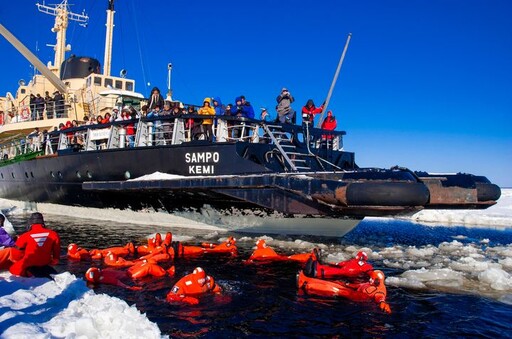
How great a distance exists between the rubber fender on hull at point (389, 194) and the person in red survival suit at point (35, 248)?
4.82 m

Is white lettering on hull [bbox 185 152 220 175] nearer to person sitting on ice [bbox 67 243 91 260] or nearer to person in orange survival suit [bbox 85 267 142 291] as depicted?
person sitting on ice [bbox 67 243 91 260]

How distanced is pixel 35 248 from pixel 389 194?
5.50m

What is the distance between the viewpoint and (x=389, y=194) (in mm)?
7559

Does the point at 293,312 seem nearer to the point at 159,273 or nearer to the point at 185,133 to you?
the point at 159,273

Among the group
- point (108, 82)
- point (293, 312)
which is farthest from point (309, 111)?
point (108, 82)

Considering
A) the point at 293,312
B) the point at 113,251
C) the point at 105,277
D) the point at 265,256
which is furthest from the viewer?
the point at 113,251

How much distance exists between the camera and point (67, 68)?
22672mm

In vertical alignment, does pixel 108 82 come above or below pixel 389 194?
above

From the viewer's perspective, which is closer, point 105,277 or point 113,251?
point 105,277

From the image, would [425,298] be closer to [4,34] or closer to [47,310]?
[47,310]

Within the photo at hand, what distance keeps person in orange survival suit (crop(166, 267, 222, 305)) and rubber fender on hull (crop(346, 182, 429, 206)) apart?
2.99 m

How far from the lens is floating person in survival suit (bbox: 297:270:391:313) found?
19.8 feet

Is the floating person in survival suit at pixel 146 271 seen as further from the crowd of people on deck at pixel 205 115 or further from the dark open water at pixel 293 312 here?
the crowd of people on deck at pixel 205 115

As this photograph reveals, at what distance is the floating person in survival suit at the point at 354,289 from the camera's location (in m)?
A: 6.04
